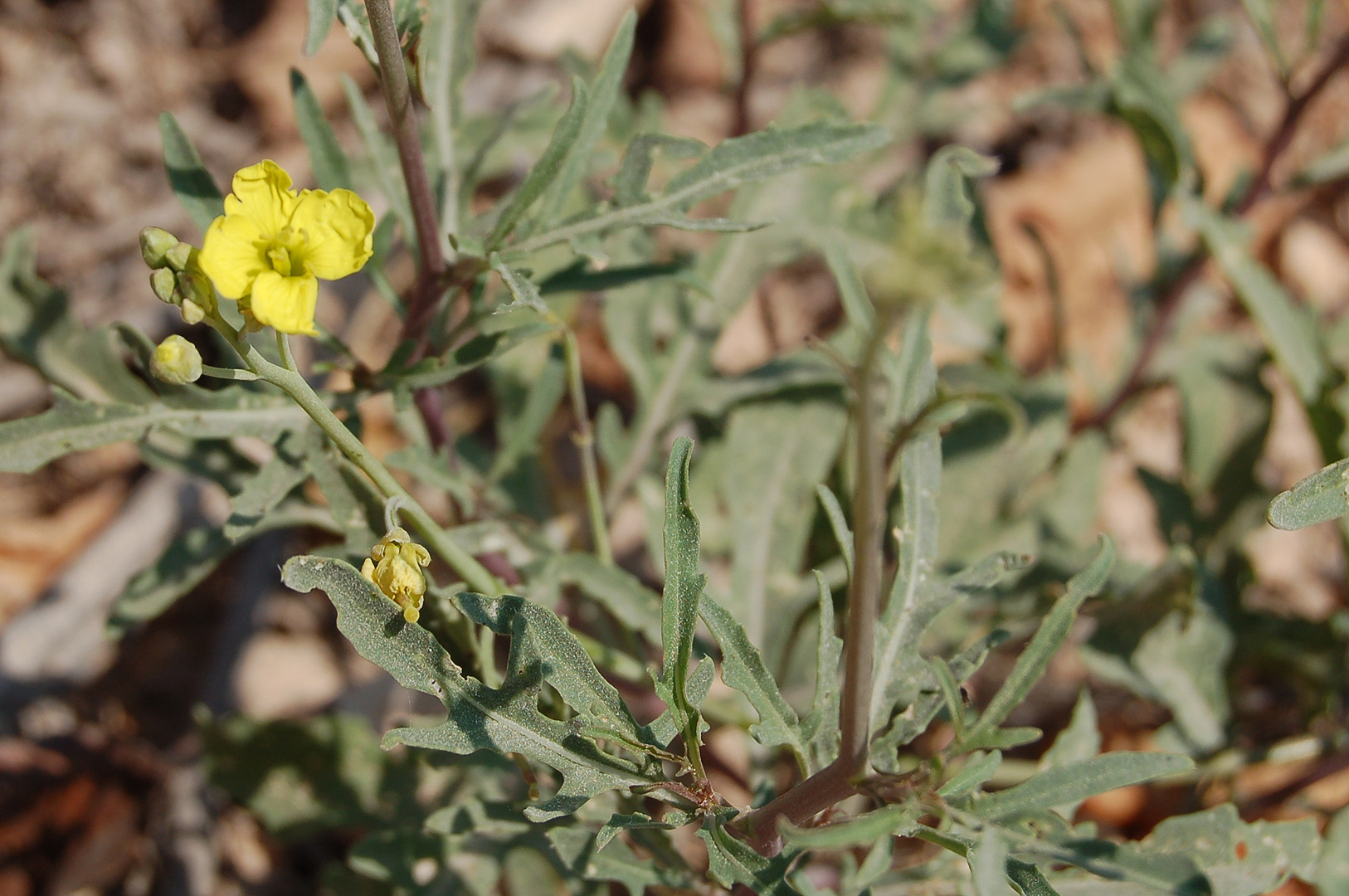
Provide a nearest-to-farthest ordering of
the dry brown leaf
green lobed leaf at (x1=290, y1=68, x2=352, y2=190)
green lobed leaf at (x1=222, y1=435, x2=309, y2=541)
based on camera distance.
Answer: green lobed leaf at (x1=222, y1=435, x2=309, y2=541), green lobed leaf at (x1=290, y1=68, x2=352, y2=190), the dry brown leaf

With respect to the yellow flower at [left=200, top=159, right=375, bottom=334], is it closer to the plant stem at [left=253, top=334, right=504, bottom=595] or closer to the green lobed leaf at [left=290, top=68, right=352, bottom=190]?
the plant stem at [left=253, top=334, right=504, bottom=595]

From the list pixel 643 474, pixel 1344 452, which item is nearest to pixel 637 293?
pixel 643 474

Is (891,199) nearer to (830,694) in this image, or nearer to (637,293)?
(637,293)

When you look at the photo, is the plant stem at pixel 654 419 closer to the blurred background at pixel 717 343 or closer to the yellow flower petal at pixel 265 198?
the blurred background at pixel 717 343

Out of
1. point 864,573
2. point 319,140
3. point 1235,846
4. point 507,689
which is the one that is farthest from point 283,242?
point 1235,846

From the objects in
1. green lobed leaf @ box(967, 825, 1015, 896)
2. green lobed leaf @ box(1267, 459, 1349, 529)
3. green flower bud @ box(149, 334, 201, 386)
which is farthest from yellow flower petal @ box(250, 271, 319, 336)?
green lobed leaf @ box(1267, 459, 1349, 529)

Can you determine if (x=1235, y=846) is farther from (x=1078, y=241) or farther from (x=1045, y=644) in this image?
(x=1078, y=241)

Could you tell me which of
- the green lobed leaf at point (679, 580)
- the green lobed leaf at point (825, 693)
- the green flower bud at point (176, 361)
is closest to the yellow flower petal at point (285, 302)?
the green flower bud at point (176, 361)
